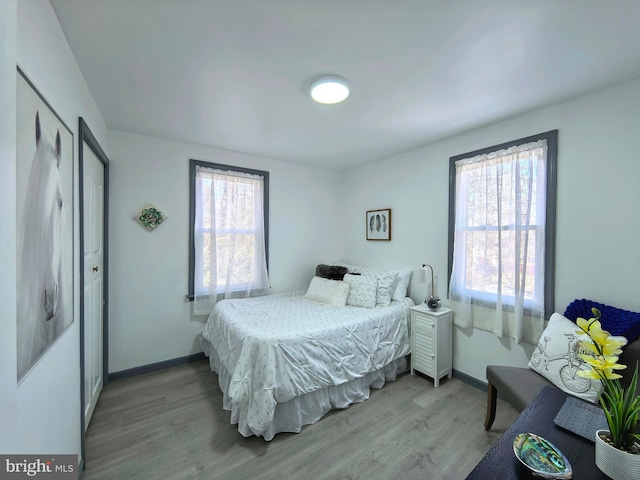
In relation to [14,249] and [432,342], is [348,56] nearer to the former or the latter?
[14,249]

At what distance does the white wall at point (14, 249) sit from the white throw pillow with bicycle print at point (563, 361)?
2.52 m

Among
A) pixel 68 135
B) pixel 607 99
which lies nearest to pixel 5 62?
pixel 68 135

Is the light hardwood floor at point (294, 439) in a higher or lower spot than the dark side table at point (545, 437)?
lower

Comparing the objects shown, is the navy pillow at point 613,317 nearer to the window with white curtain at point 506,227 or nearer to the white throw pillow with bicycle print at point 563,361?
the white throw pillow with bicycle print at point 563,361

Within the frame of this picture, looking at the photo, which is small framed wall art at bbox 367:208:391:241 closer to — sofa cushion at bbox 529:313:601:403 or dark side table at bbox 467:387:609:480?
sofa cushion at bbox 529:313:601:403

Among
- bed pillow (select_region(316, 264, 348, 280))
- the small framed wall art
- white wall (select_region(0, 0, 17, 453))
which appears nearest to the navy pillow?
the small framed wall art

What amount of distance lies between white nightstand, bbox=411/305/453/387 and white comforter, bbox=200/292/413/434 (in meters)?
0.14

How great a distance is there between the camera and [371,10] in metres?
1.26

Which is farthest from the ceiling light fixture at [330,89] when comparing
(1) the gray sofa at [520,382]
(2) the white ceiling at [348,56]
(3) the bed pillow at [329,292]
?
(1) the gray sofa at [520,382]

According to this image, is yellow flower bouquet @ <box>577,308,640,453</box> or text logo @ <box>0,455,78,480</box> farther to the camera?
yellow flower bouquet @ <box>577,308,640,453</box>

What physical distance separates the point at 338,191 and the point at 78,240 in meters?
3.32

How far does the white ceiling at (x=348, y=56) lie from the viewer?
127 centimetres

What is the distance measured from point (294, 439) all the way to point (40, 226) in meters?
1.98

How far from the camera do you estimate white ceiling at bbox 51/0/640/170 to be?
4.17 feet
